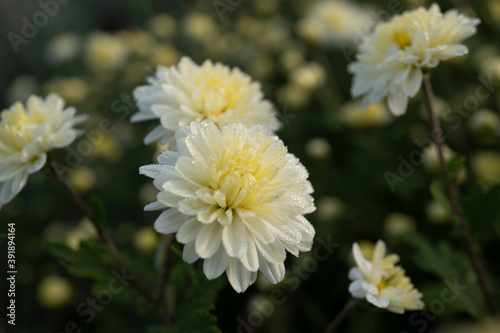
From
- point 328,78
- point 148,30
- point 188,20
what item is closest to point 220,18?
point 188,20

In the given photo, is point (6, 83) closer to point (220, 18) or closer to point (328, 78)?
point (220, 18)

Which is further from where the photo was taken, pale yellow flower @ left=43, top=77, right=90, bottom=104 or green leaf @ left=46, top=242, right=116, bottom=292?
pale yellow flower @ left=43, top=77, right=90, bottom=104

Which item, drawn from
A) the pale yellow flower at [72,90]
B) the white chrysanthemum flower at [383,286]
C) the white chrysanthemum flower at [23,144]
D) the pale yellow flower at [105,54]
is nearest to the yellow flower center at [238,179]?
the white chrysanthemum flower at [383,286]

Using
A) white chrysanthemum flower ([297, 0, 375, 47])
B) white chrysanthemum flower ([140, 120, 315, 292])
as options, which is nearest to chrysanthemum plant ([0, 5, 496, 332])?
white chrysanthemum flower ([140, 120, 315, 292])

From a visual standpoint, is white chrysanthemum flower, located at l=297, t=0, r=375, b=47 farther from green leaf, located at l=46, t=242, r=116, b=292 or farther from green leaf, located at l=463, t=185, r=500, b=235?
green leaf, located at l=46, t=242, r=116, b=292

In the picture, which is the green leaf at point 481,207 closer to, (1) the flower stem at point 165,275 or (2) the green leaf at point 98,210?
(1) the flower stem at point 165,275

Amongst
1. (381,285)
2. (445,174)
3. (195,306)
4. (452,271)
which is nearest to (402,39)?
(445,174)

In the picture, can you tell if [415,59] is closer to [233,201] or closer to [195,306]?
[233,201]
